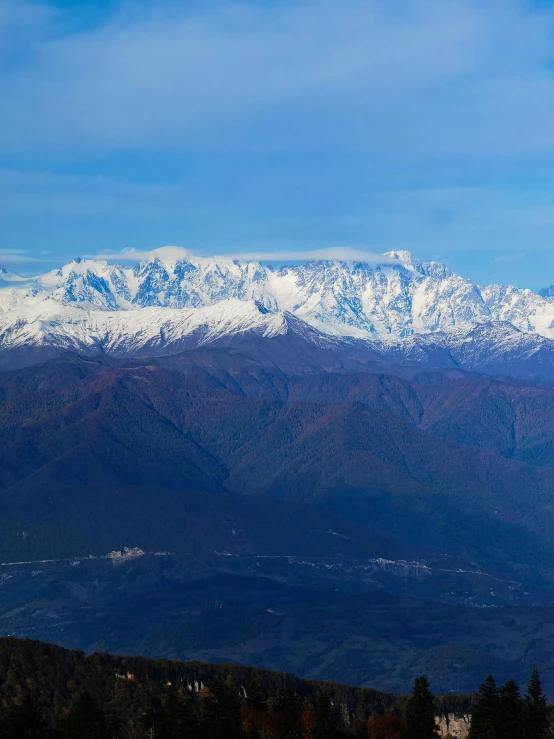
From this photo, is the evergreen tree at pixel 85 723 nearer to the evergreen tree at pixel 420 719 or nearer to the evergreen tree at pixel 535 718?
the evergreen tree at pixel 420 719

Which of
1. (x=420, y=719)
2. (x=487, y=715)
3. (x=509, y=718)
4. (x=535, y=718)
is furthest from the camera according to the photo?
(x=487, y=715)

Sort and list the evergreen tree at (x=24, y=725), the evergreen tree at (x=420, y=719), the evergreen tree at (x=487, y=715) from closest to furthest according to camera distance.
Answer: the evergreen tree at (x=24, y=725) → the evergreen tree at (x=420, y=719) → the evergreen tree at (x=487, y=715)

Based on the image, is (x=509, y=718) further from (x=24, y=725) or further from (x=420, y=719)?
(x=24, y=725)

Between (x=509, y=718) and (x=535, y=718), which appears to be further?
(x=509, y=718)

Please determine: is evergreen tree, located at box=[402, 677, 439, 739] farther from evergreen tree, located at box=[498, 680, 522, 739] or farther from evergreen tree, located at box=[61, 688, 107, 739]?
evergreen tree, located at box=[61, 688, 107, 739]

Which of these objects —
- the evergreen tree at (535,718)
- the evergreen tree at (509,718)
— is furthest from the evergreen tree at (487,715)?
the evergreen tree at (535,718)

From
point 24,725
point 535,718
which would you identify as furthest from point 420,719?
point 24,725

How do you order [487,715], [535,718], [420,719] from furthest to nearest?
[487,715] < [420,719] < [535,718]

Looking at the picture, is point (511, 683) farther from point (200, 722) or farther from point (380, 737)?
point (200, 722)
